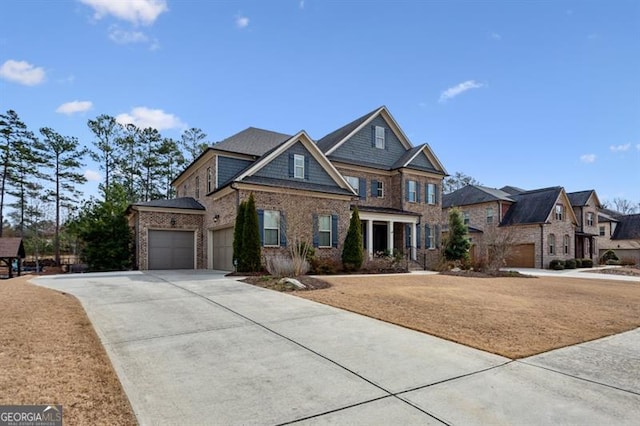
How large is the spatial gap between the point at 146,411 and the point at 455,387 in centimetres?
318

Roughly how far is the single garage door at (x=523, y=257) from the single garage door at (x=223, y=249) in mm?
23914

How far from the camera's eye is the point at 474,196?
3525 cm

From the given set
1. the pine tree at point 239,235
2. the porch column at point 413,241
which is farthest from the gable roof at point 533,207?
the pine tree at point 239,235

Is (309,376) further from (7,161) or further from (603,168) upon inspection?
(7,161)

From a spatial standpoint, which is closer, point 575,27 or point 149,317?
point 149,317

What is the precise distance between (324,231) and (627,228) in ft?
136

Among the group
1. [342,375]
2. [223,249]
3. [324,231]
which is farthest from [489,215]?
[342,375]

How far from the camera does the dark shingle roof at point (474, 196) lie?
33750 millimetres

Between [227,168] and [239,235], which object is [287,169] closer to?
[227,168]

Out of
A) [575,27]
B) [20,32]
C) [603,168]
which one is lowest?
[603,168]

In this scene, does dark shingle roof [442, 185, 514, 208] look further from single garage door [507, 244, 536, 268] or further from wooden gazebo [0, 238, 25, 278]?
wooden gazebo [0, 238, 25, 278]

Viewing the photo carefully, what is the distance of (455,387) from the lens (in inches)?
157

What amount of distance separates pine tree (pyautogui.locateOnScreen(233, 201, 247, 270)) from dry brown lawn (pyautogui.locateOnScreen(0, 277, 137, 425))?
27.2 ft

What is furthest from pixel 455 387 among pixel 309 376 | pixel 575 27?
pixel 575 27
